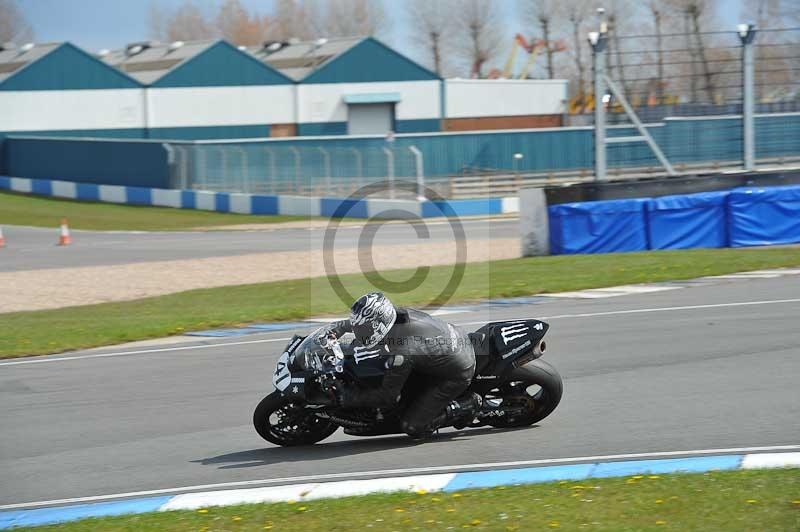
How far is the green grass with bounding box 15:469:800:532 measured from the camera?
6074mm

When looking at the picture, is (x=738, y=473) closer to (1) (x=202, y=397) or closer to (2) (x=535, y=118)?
(1) (x=202, y=397)

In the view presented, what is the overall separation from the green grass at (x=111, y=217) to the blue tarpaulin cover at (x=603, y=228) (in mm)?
16197

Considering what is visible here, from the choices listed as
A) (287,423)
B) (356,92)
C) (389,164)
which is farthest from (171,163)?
(287,423)

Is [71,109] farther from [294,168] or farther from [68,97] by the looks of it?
[294,168]

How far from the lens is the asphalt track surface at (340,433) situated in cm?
809

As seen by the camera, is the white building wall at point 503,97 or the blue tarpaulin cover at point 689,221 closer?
the blue tarpaulin cover at point 689,221

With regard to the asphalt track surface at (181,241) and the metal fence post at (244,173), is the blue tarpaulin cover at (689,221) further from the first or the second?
the metal fence post at (244,173)

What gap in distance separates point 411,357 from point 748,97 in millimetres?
17631

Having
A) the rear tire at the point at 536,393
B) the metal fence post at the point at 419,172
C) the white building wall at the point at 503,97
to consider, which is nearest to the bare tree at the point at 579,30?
the white building wall at the point at 503,97

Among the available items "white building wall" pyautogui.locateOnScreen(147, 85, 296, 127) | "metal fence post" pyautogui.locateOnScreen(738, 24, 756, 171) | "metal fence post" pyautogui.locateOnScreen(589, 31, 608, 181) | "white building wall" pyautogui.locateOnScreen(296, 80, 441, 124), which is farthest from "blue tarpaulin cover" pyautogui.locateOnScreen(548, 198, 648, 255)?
"white building wall" pyautogui.locateOnScreen(296, 80, 441, 124)

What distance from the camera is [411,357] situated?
821 centimetres

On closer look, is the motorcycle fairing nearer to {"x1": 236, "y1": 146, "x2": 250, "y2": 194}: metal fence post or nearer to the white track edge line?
the white track edge line

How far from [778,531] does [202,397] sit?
20.3 feet

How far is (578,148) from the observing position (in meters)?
44.3
